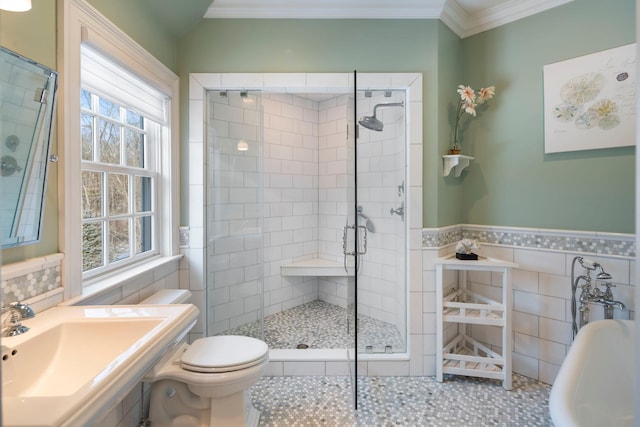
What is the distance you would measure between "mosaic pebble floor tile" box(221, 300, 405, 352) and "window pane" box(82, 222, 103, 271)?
1059 millimetres

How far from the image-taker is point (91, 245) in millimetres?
1653

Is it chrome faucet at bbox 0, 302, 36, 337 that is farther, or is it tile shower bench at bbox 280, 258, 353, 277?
tile shower bench at bbox 280, 258, 353, 277

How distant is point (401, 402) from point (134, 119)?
2398mm

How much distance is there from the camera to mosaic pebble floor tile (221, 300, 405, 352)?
93.4 inches

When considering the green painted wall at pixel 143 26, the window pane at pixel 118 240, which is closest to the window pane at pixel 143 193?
the window pane at pixel 118 240

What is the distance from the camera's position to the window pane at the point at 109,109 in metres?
1.71

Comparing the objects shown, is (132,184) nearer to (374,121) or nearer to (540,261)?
(374,121)

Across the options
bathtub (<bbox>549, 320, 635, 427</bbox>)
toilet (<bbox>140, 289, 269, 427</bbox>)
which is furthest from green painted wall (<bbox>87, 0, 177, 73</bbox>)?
bathtub (<bbox>549, 320, 635, 427</bbox>)

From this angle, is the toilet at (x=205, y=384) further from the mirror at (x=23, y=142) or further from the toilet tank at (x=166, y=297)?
the mirror at (x=23, y=142)

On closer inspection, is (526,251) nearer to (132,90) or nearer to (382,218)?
(382,218)

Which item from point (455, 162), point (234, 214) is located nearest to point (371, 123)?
point (455, 162)

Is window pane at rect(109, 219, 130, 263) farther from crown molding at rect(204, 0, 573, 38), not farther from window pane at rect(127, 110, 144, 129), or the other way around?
crown molding at rect(204, 0, 573, 38)

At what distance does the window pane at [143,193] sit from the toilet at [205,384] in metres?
0.91

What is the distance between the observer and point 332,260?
3355mm
